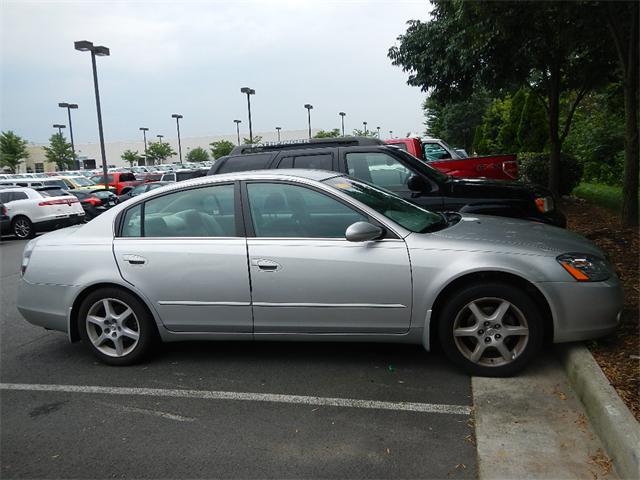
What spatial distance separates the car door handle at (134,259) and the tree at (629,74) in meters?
6.44

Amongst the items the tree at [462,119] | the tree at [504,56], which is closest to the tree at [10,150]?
the tree at [462,119]

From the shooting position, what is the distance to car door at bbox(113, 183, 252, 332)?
14.3ft

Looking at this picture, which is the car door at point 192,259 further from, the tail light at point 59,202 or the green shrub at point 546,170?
the tail light at point 59,202

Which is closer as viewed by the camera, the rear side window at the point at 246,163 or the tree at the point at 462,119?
the rear side window at the point at 246,163

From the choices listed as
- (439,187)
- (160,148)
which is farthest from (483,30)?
(160,148)

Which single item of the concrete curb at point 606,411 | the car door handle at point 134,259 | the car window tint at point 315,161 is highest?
the car window tint at point 315,161

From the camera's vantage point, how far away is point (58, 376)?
461cm

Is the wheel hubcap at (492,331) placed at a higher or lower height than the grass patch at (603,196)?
lower

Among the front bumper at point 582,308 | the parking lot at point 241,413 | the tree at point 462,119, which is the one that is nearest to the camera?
the parking lot at point 241,413

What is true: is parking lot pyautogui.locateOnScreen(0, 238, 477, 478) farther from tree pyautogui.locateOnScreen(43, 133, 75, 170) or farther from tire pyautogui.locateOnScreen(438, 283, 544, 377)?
tree pyautogui.locateOnScreen(43, 133, 75, 170)

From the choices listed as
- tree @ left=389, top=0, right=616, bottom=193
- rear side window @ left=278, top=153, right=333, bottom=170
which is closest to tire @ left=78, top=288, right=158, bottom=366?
rear side window @ left=278, top=153, right=333, bottom=170

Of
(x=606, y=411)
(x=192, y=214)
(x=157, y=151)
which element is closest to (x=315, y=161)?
(x=192, y=214)

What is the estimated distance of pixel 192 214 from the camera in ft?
15.3

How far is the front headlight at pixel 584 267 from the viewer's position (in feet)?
12.9
